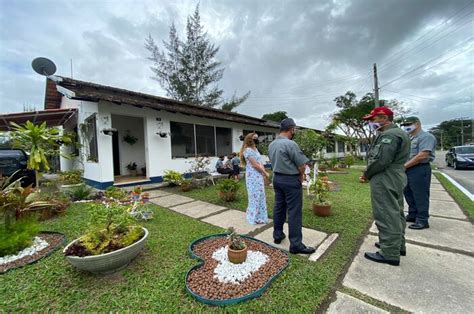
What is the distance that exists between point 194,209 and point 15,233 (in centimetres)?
269

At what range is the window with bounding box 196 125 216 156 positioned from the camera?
28.5 feet

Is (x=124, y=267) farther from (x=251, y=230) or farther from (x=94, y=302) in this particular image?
(x=251, y=230)

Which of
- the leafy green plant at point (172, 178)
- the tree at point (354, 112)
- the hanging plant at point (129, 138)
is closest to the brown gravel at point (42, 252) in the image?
the leafy green plant at point (172, 178)

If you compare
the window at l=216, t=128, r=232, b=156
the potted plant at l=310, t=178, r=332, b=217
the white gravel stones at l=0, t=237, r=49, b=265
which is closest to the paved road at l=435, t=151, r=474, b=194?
the potted plant at l=310, t=178, r=332, b=217

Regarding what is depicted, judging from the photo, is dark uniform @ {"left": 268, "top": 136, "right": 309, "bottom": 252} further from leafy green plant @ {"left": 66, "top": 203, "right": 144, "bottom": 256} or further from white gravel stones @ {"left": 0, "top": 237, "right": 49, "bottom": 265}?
white gravel stones @ {"left": 0, "top": 237, "right": 49, "bottom": 265}

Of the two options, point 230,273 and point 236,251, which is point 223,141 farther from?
point 230,273

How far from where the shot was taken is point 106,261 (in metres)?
1.86

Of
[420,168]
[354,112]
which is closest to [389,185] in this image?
[420,168]

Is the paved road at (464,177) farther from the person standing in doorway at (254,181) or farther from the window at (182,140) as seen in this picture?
the window at (182,140)

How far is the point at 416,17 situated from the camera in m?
9.20

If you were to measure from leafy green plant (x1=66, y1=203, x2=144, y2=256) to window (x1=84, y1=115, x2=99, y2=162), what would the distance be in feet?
16.8

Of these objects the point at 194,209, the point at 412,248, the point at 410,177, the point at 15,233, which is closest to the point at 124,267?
the point at 15,233

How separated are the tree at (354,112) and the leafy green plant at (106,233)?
2259cm

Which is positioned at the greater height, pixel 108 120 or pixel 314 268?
pixel 108 120
